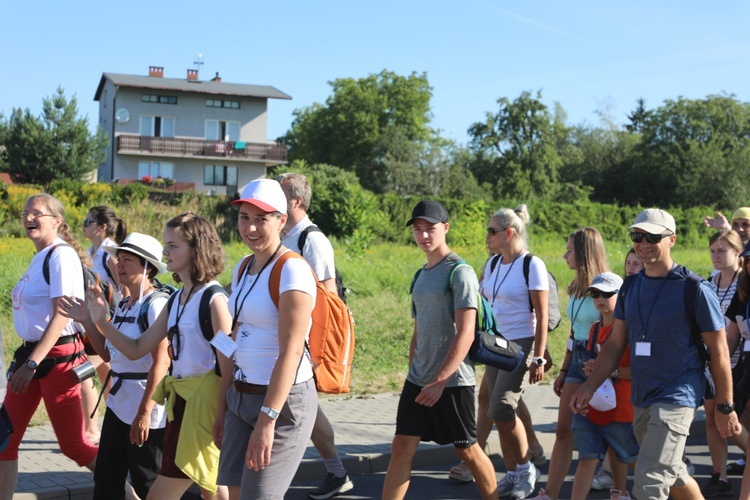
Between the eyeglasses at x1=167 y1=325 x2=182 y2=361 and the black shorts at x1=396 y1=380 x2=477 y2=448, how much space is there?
1.49 m

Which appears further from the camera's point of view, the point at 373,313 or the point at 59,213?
the point at 373,313

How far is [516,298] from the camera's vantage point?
263 inches

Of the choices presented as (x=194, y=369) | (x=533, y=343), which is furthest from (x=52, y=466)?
(x=533, y=343)

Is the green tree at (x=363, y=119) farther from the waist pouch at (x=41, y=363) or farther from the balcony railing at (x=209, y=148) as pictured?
the waist pouch at (x=41, y=363)

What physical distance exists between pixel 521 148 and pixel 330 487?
193 ft

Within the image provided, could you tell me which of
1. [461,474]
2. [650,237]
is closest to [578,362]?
[650,237]

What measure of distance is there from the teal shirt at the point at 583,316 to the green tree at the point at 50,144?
159 ft

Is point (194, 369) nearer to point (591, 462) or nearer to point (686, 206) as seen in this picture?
point (591, 462)

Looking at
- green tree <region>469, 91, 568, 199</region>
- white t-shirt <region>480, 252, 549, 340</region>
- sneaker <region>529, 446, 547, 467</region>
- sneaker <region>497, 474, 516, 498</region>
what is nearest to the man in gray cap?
white t-shirt <region>480, 252, 549, 340</region>

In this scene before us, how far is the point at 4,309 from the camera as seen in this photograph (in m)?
12.1

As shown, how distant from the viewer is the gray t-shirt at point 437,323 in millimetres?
5227

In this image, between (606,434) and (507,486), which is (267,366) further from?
(507,486)

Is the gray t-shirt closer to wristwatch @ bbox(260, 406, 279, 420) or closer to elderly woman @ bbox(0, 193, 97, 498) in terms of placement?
wristwatch @ bbox(260, 406, 279, 420)

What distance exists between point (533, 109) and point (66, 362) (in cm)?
6023
